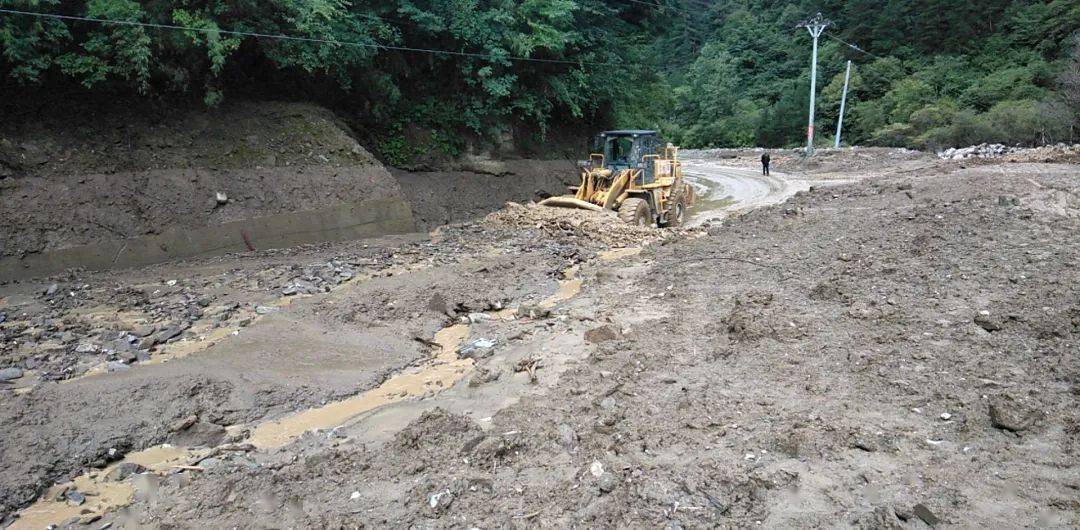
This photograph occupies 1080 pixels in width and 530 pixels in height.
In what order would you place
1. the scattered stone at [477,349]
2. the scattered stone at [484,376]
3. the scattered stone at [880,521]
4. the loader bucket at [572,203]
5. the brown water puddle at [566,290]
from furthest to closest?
the loader bucket at [572,203] < the brown water puddle at [566,290] < the scattered stone at [477,349] < the scattered stone at [484,376] < the scattered stone at [880,521]

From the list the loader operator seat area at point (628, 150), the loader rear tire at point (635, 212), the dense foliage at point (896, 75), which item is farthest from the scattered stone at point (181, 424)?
the dense foliage at point (896, 75)

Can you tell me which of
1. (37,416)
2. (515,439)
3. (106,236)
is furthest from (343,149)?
(515,439)

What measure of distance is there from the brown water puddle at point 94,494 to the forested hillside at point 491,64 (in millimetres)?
8416

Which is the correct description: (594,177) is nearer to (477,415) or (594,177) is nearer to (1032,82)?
(477,415)

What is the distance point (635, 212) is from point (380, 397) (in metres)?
10.5

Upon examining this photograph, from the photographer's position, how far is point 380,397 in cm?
685

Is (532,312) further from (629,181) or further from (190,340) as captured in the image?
(629,181)

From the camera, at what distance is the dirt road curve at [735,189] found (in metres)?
22.6

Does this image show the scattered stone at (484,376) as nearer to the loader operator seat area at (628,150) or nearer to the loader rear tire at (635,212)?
the loader rear tire at (635,212)

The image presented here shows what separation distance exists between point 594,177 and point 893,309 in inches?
391

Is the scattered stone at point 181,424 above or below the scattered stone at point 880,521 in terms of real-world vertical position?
above

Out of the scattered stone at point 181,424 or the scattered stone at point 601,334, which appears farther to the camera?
the scattered stone at point 601,334

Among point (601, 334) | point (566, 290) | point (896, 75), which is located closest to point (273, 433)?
point (601, 334)

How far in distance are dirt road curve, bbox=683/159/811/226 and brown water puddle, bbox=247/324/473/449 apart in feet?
43.7
